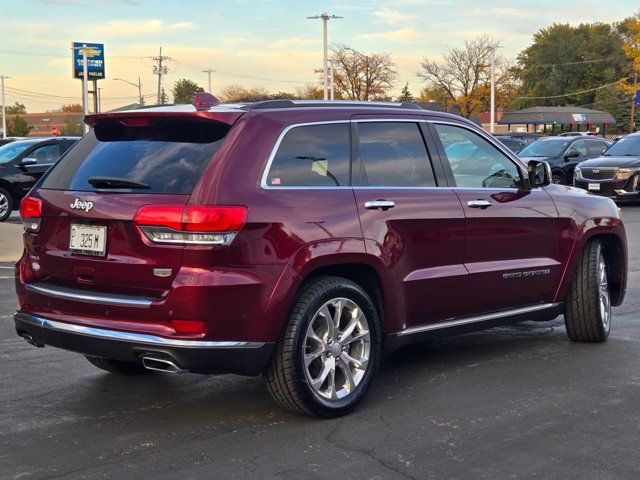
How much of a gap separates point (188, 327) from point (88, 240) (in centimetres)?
78

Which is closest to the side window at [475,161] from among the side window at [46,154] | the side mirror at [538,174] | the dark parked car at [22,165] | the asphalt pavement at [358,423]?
the side mirror at [538,174]

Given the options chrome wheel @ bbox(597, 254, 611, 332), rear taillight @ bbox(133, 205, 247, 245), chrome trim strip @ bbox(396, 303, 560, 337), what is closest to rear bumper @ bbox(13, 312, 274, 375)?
rear taillight @ bbox(133, 205, 247, 245)

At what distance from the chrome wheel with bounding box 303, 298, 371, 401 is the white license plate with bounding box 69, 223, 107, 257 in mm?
1186

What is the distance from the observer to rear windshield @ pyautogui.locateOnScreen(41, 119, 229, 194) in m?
4.64

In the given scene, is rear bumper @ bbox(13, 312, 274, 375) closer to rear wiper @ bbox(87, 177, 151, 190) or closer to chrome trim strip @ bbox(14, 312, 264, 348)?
chrome trim strip @ bbox(14, 312, 264, 348)

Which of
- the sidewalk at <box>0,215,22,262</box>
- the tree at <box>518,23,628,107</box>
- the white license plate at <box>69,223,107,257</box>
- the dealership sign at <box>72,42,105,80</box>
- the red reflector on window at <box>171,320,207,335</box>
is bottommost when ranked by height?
the sidewalk at <box>0,215,22,262</box>

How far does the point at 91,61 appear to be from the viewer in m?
55.4

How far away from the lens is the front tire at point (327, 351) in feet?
15.4

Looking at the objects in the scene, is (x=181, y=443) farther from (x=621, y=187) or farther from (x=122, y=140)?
(x=621, y=187)

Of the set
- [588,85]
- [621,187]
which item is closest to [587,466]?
[621,187]

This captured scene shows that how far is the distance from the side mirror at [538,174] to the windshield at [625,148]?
1659 centimetres

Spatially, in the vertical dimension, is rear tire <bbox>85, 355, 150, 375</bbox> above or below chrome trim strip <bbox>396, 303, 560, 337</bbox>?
below

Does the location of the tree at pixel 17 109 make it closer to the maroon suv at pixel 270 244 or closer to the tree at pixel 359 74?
the tree at pixel 359 74

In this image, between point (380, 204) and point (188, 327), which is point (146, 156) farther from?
point (380, 204)
